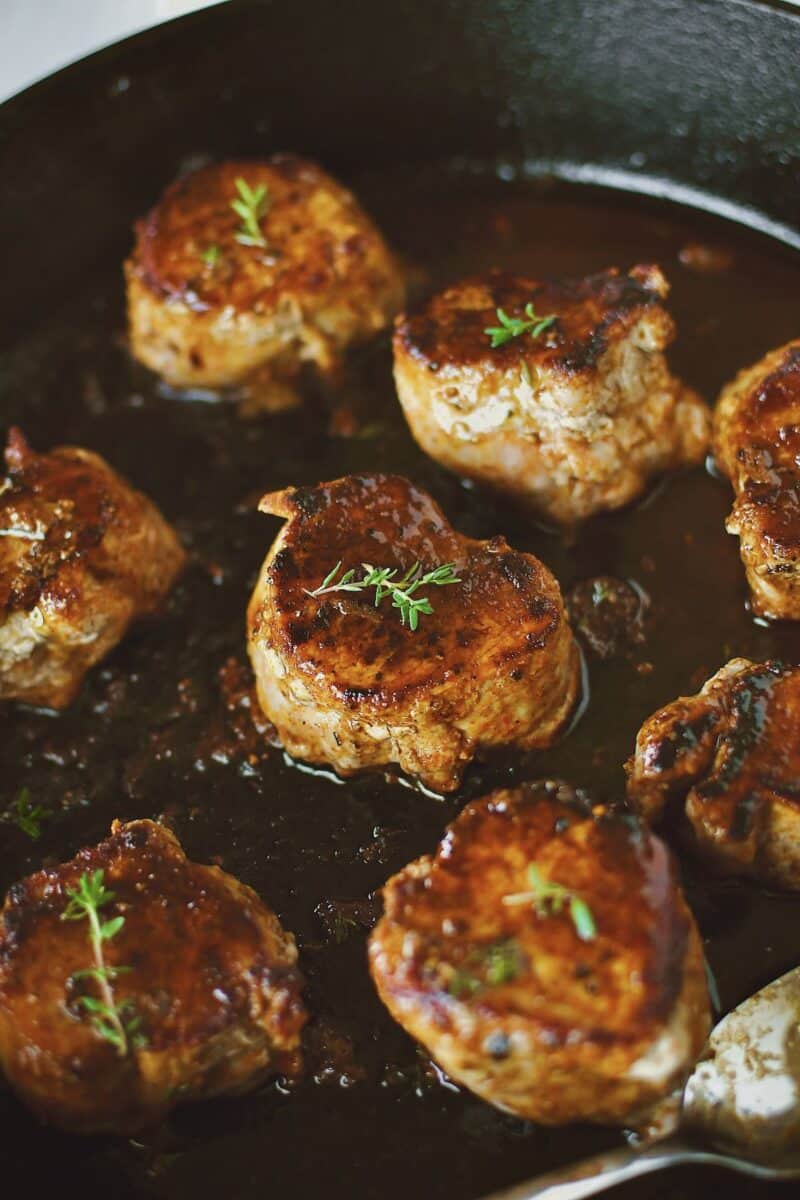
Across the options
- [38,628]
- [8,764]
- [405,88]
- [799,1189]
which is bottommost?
[799,1189]

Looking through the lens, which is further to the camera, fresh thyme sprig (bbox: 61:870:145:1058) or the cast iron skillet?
the cast iron skillet

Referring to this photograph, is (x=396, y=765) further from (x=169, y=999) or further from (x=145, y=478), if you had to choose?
(x=145, y=478)

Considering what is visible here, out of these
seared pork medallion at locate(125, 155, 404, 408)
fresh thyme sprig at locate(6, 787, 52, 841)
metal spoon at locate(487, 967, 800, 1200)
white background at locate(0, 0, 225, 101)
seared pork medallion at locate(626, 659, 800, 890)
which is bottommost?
metal spoon at locate(487, 967, 800, 1200)

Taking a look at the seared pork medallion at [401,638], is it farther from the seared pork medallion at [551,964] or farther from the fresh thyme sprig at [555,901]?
the fresh thyme sprig at [555,901]

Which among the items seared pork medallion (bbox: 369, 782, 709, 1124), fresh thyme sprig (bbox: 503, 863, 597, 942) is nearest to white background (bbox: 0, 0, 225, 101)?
seared pork medallion (bbox: 369, 782, 709, 1124)

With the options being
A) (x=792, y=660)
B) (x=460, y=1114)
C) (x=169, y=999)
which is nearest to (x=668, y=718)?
(x=792, y=660)

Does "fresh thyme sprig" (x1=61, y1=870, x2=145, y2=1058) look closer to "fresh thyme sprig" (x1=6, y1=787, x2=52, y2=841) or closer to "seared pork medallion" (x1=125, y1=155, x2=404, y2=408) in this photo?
"fresh thyme sprig" (x1=6, y1=787, x2=52, y2=841)
